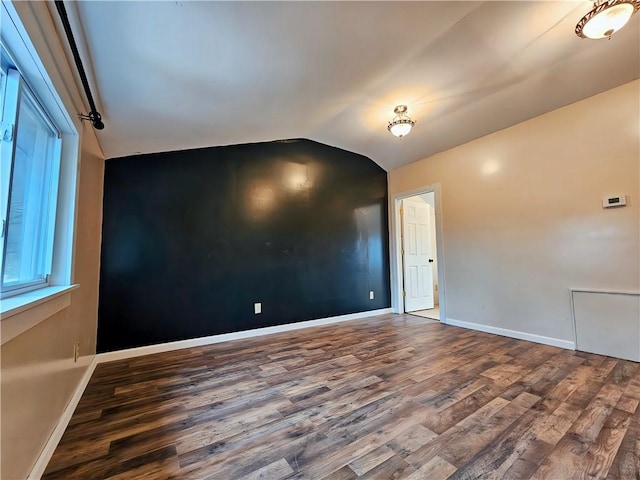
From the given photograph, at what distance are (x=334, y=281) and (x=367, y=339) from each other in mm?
1137

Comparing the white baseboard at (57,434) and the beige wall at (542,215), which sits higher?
the beige wall at (542,215)

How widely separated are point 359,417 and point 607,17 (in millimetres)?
2818

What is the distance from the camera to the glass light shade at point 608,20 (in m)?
1.61

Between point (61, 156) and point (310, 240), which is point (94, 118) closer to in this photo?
point (61, 156)

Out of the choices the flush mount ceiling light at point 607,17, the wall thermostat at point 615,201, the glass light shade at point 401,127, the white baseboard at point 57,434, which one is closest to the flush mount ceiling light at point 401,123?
the glass light shade at point 401,127

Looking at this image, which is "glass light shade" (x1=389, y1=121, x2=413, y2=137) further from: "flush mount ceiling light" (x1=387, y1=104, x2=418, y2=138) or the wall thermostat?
the wall thermostat

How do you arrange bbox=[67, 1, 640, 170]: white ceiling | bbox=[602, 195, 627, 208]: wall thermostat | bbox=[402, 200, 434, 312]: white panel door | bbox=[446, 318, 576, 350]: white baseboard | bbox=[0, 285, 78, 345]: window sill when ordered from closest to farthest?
bbox=[0, 285, 78, 345]: window sill < bbox=[67, 1, 640, 170]: white ceiling < bbox=[602, 195, 627, 208]: wall thermostat < bbox=[446, 318, 576, 350]: white baseboard < bbox=[402, 200, 434, 312]: white panel door

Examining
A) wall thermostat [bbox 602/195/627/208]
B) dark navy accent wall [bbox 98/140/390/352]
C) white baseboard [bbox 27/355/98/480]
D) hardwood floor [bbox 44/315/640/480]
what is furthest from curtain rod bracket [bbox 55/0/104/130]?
wall thermostat [bbox 602/195/627/208]

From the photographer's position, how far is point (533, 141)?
10.2 ft

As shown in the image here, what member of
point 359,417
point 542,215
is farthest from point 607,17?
point 359,417

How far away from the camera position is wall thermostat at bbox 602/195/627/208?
8.28 feet

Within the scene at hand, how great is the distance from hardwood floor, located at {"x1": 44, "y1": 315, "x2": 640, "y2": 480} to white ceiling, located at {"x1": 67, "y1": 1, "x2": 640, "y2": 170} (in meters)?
2.12

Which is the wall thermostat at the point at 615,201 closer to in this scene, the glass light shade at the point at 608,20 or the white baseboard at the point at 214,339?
the glass light shade at the point at 608,20

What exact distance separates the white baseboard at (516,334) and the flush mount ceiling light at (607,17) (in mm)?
2712
